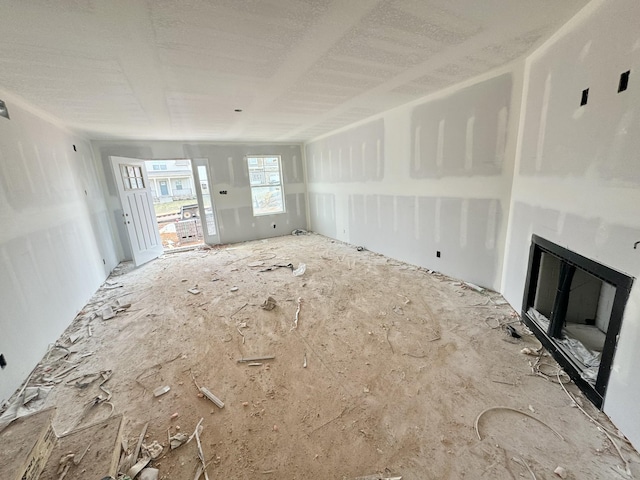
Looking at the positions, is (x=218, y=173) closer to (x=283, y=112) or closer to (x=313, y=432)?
(x=283, y=112)

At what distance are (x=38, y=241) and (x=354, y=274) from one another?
12.9 feet

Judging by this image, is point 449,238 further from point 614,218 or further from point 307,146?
point 307,146

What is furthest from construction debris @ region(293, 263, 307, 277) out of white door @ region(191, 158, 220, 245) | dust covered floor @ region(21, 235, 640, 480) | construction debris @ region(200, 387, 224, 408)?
white door @ region(191, 158, 220, 245)

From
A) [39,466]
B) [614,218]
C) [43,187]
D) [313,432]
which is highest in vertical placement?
[43,187]

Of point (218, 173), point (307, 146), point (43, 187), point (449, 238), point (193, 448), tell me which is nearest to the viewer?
point (193, 448)

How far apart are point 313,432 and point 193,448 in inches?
28.9

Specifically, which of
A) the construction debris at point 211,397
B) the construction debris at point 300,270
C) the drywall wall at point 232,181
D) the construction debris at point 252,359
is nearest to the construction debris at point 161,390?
the construction debris at point 211,397

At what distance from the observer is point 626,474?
4.25 ft

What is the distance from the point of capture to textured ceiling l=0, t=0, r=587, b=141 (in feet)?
5.02

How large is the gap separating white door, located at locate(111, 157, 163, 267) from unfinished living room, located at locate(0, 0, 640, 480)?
0.63 m

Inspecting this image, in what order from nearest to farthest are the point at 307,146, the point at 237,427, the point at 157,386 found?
1. the point at 237,427
2. the point at 157,386
3. the point at 307,146

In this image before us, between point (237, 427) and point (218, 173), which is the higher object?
point (218, 173)

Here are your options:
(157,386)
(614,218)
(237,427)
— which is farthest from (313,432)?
(614,218)

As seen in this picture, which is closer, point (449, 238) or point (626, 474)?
point (626, 474)
